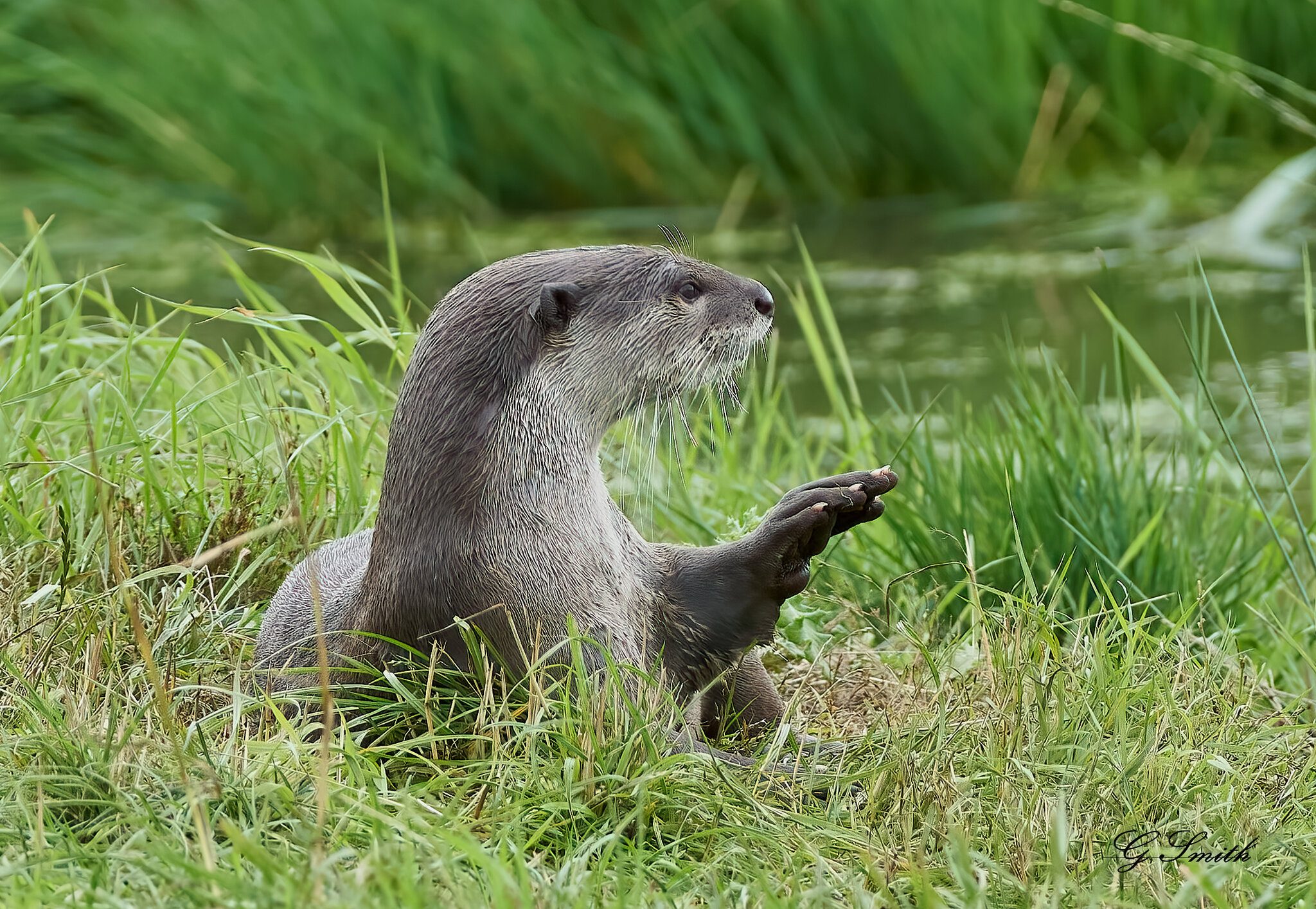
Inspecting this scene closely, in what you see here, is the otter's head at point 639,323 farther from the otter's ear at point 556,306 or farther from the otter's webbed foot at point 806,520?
the otter's webbed foot at point 806,520

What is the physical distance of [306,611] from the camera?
2.39 metres

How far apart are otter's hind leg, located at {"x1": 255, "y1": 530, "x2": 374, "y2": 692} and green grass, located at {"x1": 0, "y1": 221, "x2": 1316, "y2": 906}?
0.25 ft

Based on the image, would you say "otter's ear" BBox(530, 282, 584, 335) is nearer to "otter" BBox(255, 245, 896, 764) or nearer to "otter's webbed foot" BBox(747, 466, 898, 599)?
"otter" BBox(255, 245, 896, 764)

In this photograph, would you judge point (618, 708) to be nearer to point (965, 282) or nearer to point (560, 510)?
point (560, 510)

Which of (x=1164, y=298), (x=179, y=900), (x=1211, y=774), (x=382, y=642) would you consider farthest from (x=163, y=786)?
(x=1164, y=298)

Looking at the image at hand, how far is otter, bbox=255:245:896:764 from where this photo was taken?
212 cm

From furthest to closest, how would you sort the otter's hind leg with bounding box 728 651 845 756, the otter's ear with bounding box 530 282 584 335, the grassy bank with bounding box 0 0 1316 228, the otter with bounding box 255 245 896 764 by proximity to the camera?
the grassy bank with bounding box 0 0 1316 228 < the otter's hind leg with bounding box 728 651 845 756 < the otter's ear with bounding box 530 282 584 335 < the otter with bounding box 255 245 896 764

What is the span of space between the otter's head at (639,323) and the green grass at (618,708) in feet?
0.40

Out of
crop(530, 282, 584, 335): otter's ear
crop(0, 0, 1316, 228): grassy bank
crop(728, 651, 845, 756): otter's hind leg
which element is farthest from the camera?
crop(0, 0, 1316, 228): grassy bank

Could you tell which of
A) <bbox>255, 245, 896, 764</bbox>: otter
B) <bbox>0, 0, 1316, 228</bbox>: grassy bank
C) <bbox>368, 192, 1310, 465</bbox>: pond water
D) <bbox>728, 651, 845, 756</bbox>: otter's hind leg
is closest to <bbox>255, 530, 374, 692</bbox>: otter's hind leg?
<bbox>255, 245, 896, 764</bbox>: otter

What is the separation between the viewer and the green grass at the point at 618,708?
69.1 inches

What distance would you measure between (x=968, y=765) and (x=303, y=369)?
184 cm

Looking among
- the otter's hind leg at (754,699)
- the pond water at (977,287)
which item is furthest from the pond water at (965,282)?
the otter's hind leg at (754,699)

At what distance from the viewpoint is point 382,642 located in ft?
7.21
